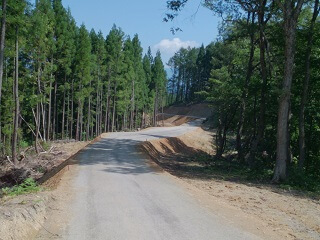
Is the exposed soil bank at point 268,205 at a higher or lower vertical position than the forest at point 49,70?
lower

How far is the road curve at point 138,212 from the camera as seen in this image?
7.08m

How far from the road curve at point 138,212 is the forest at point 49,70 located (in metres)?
10.3

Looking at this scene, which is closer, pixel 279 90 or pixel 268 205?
pixel 268 205

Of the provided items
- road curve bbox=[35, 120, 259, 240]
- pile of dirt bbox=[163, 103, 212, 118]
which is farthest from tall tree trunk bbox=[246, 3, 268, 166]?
pile of dirt bbox=[163, 103, 212, 118]

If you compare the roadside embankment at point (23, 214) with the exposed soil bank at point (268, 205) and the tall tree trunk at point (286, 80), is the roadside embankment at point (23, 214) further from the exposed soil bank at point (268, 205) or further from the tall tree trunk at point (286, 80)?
the tall tree trunk at point (286, 80)

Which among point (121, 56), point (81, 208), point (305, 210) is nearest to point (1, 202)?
point (81, 208)

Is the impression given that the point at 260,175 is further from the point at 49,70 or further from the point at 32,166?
the point at 49,70

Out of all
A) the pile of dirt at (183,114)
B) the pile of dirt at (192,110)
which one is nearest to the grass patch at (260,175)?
the pile of dirt at (183,114)

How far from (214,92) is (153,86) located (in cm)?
5171

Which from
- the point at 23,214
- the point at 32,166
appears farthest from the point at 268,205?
the point at 32,166

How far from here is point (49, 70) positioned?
30.4 metres

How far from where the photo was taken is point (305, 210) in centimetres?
1099

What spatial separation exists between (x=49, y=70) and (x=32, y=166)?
11.1 m

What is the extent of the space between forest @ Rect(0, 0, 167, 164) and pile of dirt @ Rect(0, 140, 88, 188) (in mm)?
1126
